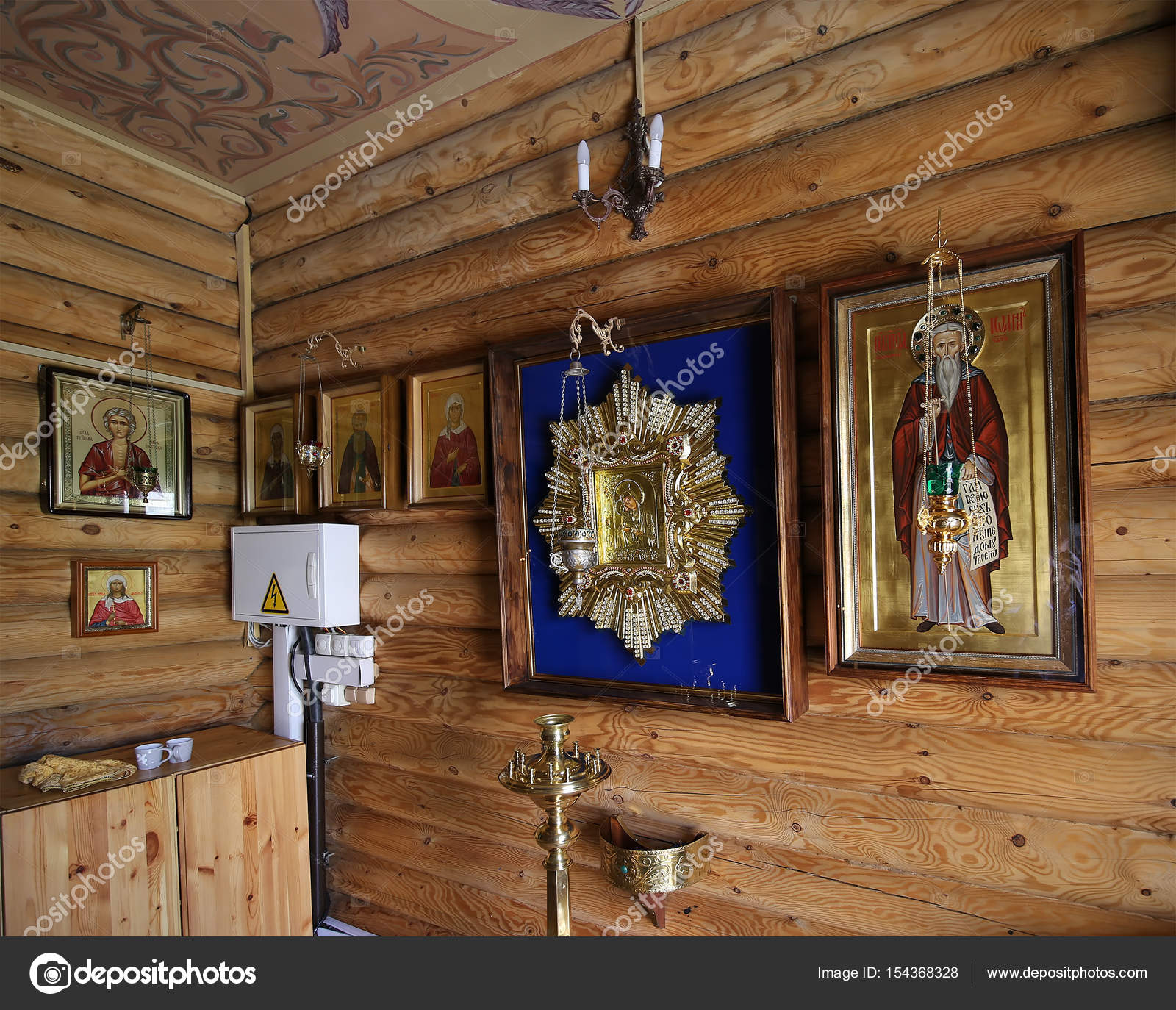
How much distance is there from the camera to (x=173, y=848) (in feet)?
7.08

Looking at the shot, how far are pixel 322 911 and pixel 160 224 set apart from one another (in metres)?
2.71

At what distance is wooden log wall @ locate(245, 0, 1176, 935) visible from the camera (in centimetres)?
144

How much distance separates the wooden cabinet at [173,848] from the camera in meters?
1.90

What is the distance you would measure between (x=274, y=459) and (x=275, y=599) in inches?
22.5

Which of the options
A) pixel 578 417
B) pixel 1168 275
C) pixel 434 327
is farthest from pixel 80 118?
pixel 1168 275

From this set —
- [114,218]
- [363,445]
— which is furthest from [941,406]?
[114,218]

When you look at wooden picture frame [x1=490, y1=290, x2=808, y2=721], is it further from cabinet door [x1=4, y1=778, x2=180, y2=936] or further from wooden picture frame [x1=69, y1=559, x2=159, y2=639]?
wooden picture frame [x1=69, y1=559, x2=159, y2=639]

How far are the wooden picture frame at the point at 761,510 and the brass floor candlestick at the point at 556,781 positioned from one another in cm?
20

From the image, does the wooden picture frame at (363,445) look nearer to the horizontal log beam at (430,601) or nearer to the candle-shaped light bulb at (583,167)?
the horizontal log beam at (430,601)

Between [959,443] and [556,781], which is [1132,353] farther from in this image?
[556,781]

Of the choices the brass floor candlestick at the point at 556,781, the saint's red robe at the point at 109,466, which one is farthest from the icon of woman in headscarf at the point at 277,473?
the brass floor candlestick at the point at 556,781

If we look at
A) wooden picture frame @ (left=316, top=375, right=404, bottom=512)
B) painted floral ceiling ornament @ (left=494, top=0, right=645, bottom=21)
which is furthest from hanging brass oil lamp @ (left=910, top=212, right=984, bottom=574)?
wooden picture frame @ (left=316, top=375, right=404, bottom=512)

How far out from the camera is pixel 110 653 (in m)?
2.50

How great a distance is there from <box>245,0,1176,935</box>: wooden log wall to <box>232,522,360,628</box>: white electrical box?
96mm
